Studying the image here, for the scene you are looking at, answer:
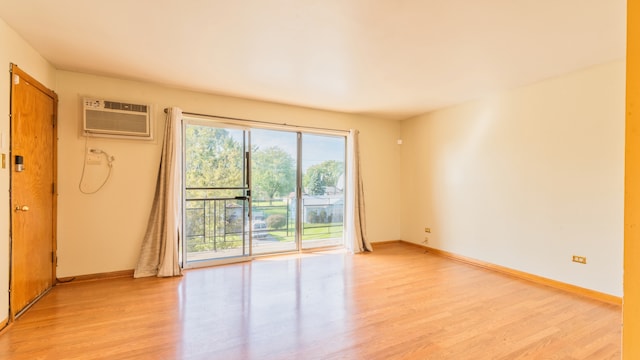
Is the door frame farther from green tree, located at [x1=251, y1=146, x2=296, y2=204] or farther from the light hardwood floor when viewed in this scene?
the light hardwood floor

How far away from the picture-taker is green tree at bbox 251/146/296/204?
4.68 metres

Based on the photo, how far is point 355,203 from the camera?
5230 millimetres

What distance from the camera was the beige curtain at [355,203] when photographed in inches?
205

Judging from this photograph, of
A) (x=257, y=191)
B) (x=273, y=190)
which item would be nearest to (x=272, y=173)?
(x=273, y=190)

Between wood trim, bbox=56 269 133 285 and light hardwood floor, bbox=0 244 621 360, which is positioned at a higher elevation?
wood trim, bbox=56 269 133 285

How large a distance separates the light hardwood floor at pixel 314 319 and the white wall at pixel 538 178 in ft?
1.58

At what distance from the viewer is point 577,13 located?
2172 millimetres

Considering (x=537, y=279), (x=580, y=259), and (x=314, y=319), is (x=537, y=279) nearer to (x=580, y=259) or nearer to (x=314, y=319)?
(x=580, y=259)

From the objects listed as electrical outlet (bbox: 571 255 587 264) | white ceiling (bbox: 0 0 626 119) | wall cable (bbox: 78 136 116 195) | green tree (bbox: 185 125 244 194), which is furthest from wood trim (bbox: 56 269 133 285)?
electrical outlet (bbox: 571 255 587 264)

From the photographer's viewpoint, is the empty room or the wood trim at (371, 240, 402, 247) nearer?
the empty room

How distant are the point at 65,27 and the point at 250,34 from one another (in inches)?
60.0

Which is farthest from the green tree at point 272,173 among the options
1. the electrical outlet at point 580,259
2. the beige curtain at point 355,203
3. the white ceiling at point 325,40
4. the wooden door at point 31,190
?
the electrical outlet at point 580,259

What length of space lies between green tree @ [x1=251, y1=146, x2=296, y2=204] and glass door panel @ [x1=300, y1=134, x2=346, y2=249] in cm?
26

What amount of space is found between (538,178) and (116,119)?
5.29 metres
